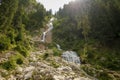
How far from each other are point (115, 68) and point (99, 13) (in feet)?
35.9

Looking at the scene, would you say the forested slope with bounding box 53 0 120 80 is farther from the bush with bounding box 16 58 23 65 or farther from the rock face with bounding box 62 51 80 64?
the bush with bounding box 16 58 23 65

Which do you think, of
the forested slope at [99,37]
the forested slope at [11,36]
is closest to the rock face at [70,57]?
the forested slope at [99,37]

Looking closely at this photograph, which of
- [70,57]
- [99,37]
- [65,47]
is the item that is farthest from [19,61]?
[65,47]

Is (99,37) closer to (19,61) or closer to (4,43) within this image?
Answer: (19,61)

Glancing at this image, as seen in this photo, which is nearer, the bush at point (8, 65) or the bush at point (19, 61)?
the bush at point (8, 65)

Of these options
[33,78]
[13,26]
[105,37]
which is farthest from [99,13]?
[33,78]

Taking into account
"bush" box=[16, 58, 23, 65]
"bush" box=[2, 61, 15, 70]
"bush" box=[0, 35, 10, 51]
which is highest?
"bush" box=[0, 35, 10, 51]

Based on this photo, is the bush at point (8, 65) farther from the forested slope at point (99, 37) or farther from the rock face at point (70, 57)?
the rock face at point (70, 57)

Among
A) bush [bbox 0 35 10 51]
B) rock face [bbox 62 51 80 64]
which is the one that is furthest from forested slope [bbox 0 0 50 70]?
rock face [bbox 62 51 80 64]

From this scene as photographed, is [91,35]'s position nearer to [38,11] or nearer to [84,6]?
[84,6]

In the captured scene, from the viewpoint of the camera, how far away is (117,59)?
22328mm

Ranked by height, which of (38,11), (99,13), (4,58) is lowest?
(4,58)

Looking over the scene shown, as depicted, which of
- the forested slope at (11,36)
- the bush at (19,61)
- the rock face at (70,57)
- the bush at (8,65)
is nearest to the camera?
the bush at (8,65)

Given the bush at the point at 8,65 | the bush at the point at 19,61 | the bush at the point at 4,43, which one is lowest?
the bush at the point at 8,65
